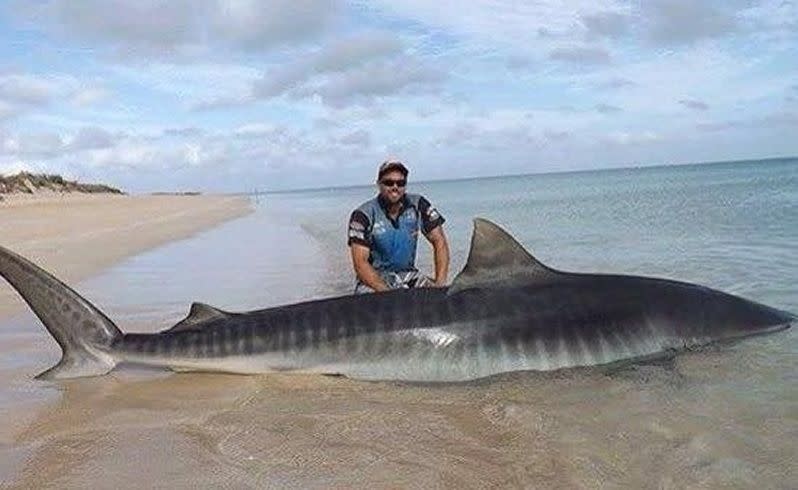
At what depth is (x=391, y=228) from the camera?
717cm

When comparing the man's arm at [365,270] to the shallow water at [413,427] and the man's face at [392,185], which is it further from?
the shallow water at [413,427]

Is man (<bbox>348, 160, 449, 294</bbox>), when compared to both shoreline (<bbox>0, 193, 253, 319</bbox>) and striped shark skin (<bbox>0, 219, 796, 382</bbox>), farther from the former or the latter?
shoreline (<bbox>0, 193, 253, 319</bbox>)

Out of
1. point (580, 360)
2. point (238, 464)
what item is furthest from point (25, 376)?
point (580, 360)

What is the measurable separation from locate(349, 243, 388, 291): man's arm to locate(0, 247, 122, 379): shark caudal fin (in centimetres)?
226

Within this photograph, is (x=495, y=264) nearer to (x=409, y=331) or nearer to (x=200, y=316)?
(x=409, y=331)

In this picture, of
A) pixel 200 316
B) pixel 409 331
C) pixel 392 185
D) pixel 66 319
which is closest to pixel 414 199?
pixel 392 185

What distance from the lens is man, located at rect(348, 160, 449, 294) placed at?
23.1 ft

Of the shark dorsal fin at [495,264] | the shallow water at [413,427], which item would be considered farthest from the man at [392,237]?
A: the shallow water at [413,427]

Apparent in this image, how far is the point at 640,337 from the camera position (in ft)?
18.2

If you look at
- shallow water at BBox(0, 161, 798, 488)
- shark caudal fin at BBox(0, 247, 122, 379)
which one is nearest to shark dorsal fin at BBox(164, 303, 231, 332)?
shallow water at BBox(0, 161, 798, 488)

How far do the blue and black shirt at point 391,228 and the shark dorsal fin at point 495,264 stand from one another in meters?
1.58

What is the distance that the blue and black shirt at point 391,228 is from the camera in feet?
23.4

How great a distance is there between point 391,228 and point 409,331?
76.9 inches

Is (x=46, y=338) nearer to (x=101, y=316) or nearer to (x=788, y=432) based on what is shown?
(x=101, y=316)
